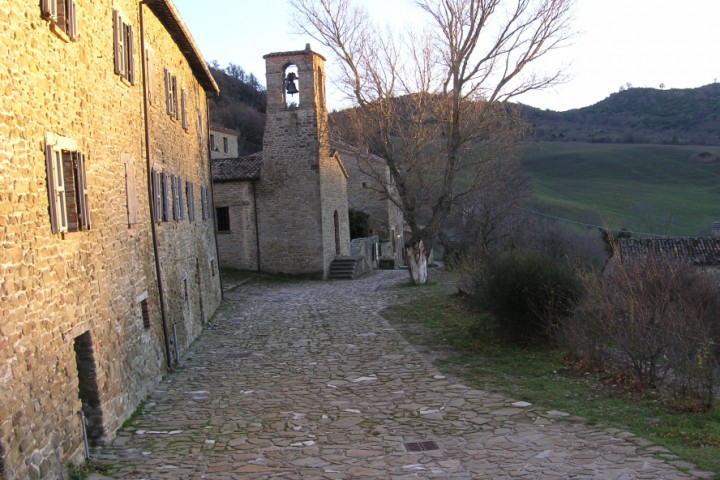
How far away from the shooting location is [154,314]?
10594 mm

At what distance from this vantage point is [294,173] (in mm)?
27125

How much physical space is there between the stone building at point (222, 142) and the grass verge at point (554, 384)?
28572 millimetres

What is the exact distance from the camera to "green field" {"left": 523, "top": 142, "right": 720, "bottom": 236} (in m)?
60.6

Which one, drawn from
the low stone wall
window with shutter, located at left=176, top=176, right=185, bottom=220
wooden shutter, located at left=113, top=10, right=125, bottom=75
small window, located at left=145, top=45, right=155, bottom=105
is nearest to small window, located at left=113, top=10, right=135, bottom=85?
wooden shutter, located at left=113, top=10, right=125, bottom=75

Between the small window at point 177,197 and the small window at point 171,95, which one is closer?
the small window at point 171,95

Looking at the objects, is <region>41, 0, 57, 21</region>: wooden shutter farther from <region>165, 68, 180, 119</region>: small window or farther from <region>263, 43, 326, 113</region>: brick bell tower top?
<region>263, 43, 326, 113</region>: brick bell tower top

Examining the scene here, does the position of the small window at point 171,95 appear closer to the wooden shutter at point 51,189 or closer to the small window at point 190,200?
the small window at point 190,200

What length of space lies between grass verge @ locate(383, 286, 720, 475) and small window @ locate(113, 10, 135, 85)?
6888mm

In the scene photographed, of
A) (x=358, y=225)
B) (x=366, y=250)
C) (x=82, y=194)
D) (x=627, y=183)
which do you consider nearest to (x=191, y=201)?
(x=82, y=194)

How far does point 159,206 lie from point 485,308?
21.4ft

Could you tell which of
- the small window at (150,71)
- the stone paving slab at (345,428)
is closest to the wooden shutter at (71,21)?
the small window at (150,71)

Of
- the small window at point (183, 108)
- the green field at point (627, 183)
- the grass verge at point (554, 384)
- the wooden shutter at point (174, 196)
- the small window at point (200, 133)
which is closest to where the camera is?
the grass verge at point (554, 384)

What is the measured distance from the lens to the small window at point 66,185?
6.12 metres

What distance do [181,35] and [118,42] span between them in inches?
180
